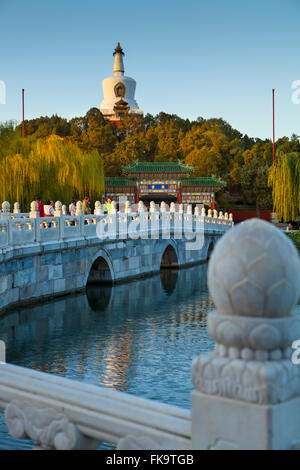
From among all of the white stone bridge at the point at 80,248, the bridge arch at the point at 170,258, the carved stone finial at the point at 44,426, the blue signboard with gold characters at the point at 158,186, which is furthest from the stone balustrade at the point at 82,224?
the blue signboard with gold characters at the point at 158,186

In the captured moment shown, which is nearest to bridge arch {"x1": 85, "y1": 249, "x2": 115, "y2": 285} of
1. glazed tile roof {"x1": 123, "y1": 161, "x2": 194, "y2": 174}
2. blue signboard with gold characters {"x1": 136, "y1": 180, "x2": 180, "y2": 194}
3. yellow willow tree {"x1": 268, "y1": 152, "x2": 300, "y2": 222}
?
yellow willow tree {"x1": 268, "y1": 152, "x2": 300, "y2": 222}

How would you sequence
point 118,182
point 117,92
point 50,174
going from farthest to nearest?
point 117,92 < point 118,182 < point 50,174

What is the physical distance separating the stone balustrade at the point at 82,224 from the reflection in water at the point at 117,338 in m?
1.48

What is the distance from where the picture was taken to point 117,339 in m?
10.6

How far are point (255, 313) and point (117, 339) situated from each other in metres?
8.46

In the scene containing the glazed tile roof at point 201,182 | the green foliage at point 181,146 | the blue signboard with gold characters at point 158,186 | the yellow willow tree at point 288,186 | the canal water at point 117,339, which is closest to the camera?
the canal water at point 117,339

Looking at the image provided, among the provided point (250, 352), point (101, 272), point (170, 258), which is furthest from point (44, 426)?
point (170, 258)

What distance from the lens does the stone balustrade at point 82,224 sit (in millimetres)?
12164

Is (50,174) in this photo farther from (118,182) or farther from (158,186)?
(158,186)

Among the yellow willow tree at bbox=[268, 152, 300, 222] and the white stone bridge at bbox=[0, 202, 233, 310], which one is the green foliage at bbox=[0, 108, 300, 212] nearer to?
the yellow willow tree at bbox=[268, 152, 300, 222]

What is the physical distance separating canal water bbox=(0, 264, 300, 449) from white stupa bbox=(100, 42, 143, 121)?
48207 mm

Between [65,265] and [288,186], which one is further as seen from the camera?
[288,186]

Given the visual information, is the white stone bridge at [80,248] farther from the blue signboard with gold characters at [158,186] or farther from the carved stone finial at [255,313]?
the blue signboard with gold characters at [158,186]
